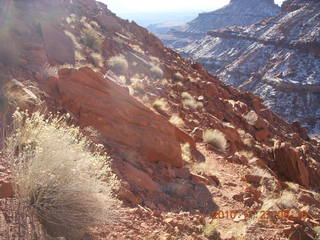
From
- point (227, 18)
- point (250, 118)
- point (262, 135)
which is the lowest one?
point (262, 135)

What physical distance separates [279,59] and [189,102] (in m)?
43.8

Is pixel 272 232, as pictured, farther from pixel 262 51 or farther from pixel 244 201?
pixel 262 51

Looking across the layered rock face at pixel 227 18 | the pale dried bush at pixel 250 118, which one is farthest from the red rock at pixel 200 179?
the layered rock face at pixel 227 18

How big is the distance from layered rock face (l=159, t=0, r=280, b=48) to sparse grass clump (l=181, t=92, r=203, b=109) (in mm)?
95166

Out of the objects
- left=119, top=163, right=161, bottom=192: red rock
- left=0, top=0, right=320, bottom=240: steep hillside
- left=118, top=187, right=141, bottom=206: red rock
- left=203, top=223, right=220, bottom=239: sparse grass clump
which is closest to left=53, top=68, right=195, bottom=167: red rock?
left=0, top=0, right=320, bottom=240: steep hillside

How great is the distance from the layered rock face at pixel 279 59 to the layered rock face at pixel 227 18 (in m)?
38.9

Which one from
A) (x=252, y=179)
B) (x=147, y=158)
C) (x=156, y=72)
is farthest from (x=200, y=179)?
(x=156, y=72)

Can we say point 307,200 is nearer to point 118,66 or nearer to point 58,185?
point 58,185

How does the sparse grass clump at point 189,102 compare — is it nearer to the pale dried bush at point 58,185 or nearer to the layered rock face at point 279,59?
the pale dried bush at point 58,185

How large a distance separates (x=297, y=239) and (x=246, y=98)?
15.7m

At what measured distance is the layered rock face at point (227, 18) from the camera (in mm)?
109000

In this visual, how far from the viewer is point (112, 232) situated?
4.55 meters

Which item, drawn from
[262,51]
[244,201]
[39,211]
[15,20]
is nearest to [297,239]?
[244,201]

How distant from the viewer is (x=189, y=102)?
14516 mm
